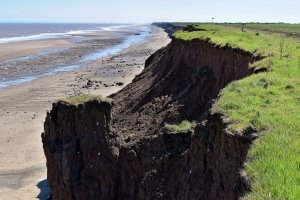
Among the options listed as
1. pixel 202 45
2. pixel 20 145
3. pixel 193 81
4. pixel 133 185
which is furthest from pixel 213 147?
pixel 20 145

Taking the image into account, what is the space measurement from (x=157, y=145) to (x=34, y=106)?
35.1 meters

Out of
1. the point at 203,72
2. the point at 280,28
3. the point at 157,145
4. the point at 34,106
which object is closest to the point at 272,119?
the point at 157,145

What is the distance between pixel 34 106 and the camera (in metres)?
52.9

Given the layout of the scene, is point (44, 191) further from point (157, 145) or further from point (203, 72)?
point (203, 72)

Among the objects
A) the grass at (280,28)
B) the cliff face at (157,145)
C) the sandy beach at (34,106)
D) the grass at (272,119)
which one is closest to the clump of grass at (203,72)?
the cliff face at (157,145)

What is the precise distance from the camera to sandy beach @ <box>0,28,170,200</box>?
98.9ft

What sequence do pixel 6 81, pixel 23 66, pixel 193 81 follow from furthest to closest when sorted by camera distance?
pixel 23 66
pixel 6 81
pixel 193 81

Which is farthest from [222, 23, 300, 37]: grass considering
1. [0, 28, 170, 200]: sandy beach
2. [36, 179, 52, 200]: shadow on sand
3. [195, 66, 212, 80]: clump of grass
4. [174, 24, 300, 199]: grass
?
[174, 24, 300, 199]: grass

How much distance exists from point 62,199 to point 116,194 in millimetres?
2595

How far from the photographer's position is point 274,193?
8.52m

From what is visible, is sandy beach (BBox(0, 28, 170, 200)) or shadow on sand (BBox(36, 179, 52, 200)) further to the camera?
sandy beach (BBox(0, 28, 170, 200))

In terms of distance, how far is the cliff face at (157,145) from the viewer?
46.4 feet

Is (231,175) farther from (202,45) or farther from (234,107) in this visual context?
(202,45)

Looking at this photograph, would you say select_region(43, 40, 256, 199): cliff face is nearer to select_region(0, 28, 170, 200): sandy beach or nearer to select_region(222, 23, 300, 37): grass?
select_region(0, 28, 170, 200): sandy beach
